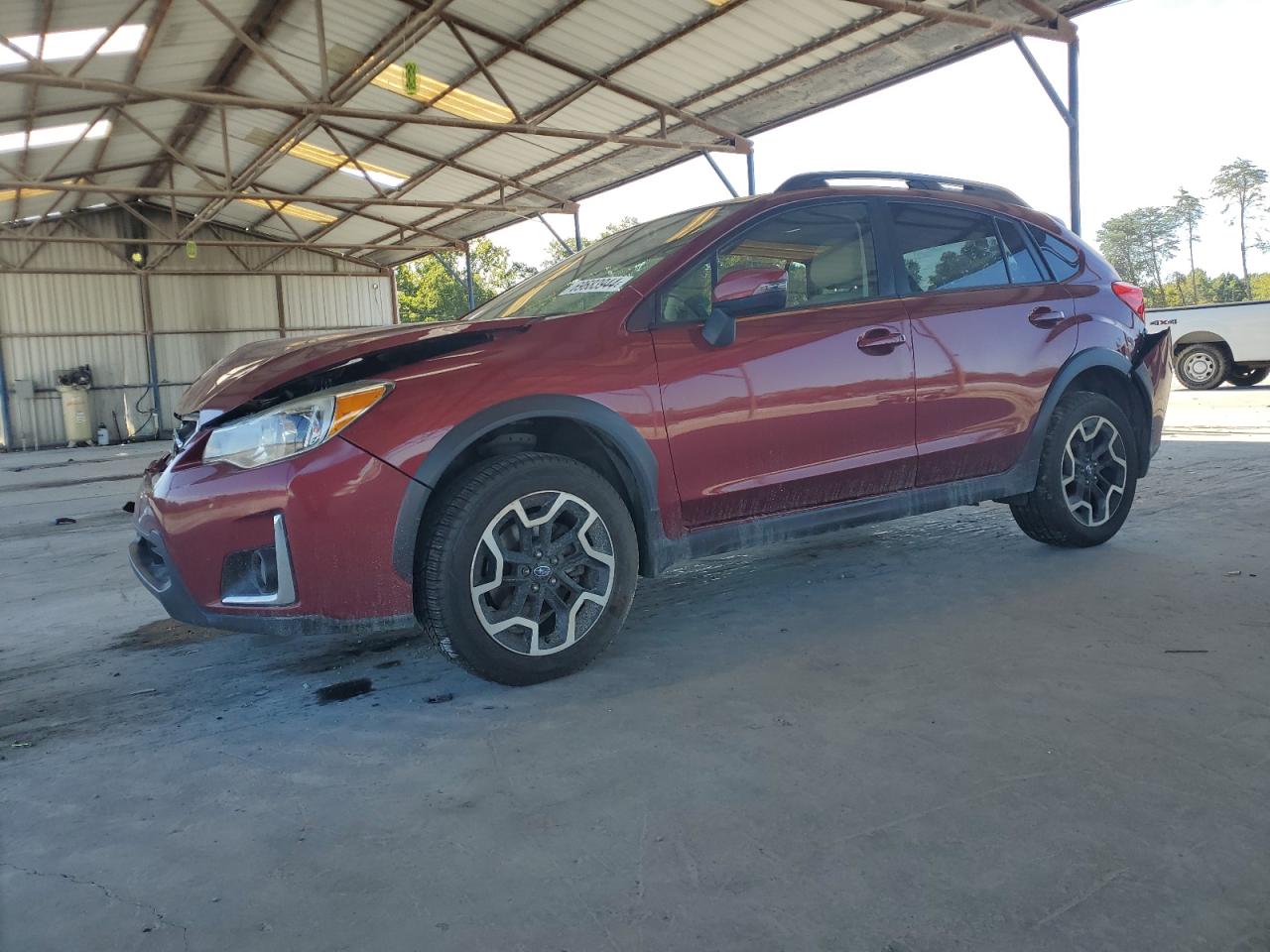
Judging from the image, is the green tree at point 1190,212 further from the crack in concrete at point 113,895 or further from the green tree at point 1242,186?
the crack in concrete at point 113,895

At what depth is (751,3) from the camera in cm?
905

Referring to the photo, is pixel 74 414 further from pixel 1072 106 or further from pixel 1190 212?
pixel 1190 212

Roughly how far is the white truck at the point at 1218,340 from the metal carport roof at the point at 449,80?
6.32m

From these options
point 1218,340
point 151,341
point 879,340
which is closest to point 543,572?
point 879,340

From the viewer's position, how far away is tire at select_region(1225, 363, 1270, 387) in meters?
13.6

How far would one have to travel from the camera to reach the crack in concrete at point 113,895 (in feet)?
5.42

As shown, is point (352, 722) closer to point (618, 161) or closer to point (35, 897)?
point (35, 897)

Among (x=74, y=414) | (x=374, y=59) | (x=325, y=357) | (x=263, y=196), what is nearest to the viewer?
(x=325, y=357)

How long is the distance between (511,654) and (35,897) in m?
1.30

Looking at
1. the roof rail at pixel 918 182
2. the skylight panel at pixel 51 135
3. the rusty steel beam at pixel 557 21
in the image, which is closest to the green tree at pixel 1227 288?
the rusty steel beam at pixel 557 21

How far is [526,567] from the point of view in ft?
9.09

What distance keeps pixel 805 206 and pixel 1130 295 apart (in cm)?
190

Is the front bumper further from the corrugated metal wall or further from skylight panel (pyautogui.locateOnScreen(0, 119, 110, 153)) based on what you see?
the corrugated metal wall

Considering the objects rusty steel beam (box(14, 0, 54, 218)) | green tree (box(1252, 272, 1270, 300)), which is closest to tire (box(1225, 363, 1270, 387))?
rusty steel beam (box(14, 0, 54, 218))
